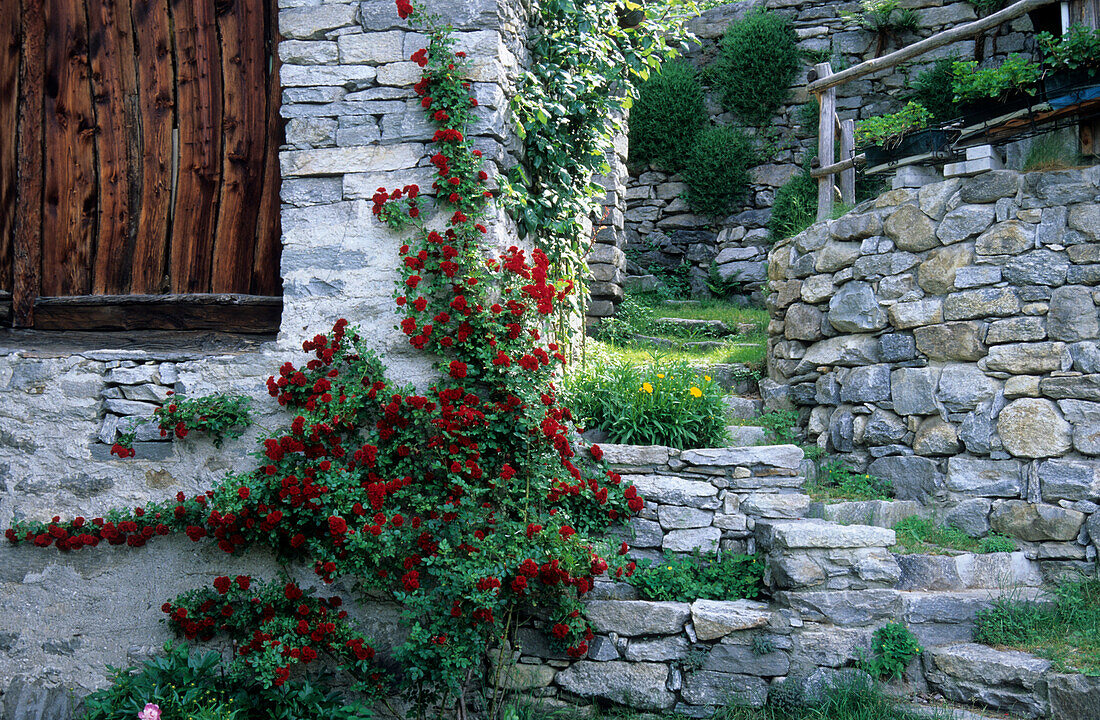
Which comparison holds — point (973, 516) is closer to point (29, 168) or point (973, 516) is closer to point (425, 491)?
point (425, 491)

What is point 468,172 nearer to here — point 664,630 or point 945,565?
point 664,630

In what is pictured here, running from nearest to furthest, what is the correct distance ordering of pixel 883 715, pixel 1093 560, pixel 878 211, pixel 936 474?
pixel 883 715 → pixel 1093 560 → pixel 936 474 → pixel 878 211

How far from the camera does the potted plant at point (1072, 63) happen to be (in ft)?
13.6

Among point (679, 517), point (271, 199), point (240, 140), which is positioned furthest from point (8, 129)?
point (679, 517)

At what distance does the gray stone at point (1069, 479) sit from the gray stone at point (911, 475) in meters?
0.50

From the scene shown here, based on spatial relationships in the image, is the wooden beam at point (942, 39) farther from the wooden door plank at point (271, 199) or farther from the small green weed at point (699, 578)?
the wooden door plank at point (271, 199)

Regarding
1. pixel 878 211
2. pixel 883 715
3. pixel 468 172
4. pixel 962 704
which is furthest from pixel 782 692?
pixel 878 211

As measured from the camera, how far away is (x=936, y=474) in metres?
4.36

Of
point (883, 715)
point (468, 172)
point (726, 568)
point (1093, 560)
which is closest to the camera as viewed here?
point (883, 715)

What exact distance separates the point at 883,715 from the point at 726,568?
2.84 feet

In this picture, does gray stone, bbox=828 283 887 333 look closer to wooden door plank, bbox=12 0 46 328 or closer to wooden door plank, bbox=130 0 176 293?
wooden door plank, bbox=130 0 176 293

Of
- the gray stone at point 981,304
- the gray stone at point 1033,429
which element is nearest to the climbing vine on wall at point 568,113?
the gray stone at point 981,304

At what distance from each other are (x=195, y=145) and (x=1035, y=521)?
4.74 metres

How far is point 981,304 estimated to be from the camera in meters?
4.25
